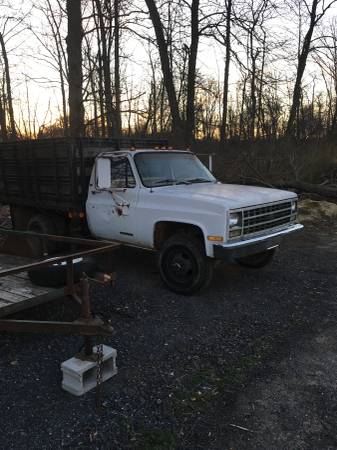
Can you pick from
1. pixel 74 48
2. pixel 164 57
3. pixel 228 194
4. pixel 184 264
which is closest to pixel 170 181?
pixel 228 194

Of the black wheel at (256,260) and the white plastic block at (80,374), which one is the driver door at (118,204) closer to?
the black wheel at (256,260)

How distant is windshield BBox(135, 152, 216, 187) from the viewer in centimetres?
621

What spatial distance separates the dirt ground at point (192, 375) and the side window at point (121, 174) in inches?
61.7

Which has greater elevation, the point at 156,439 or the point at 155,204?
the point at 155,204

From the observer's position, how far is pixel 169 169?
650 cm

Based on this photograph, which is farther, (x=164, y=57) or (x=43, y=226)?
(x=164, y=57)

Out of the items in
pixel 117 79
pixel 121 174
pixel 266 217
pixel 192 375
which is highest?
pixel 117 79

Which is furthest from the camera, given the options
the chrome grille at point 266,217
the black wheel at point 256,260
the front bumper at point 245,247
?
the black wheel at point 256,260

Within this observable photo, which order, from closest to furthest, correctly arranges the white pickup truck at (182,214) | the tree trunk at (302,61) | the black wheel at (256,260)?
1. the white pickup truck at (182,214)
2. the black wheel at (256,260)
3. the tree trunk at (302,61)

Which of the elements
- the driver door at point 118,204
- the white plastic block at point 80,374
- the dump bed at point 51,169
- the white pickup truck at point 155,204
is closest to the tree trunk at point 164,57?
the dump bed at point 51,169

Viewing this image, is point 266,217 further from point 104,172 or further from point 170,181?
point 104,172

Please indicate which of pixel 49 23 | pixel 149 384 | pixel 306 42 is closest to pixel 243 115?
pixel 306 42

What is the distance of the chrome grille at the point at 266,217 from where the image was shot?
17.4ft

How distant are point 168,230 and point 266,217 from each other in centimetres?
143
